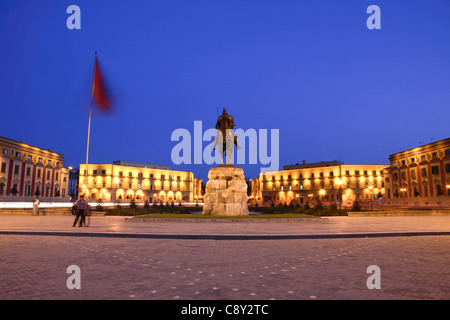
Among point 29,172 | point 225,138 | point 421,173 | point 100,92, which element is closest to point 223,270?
point 225,138

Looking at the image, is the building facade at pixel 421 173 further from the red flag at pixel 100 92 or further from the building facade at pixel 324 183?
the red flag at pixel 100 92

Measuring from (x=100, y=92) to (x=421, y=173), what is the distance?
64556mm

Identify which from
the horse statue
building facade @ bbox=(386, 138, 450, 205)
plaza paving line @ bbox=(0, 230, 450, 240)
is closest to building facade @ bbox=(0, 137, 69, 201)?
the horse statue

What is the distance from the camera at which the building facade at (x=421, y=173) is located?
5447cm

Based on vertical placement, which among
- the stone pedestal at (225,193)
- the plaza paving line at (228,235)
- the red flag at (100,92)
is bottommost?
the plaza paving line at (228,235)

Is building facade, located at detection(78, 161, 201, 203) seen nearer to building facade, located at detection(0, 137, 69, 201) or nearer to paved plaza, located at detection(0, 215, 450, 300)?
building facade, located at detection(0, 137, 69, 201)

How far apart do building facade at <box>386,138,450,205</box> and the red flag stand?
4462cm

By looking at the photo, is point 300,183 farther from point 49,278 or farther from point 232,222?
point 49,278

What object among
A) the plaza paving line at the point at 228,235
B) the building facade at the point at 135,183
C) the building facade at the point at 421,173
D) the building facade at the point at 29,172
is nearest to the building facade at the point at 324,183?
the building facade at the point at 421,173

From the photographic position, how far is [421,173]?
6259 centimetres

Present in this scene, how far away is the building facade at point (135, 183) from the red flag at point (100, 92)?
6615 centimetres

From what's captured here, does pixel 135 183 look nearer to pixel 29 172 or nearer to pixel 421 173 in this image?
pixel 29 172
